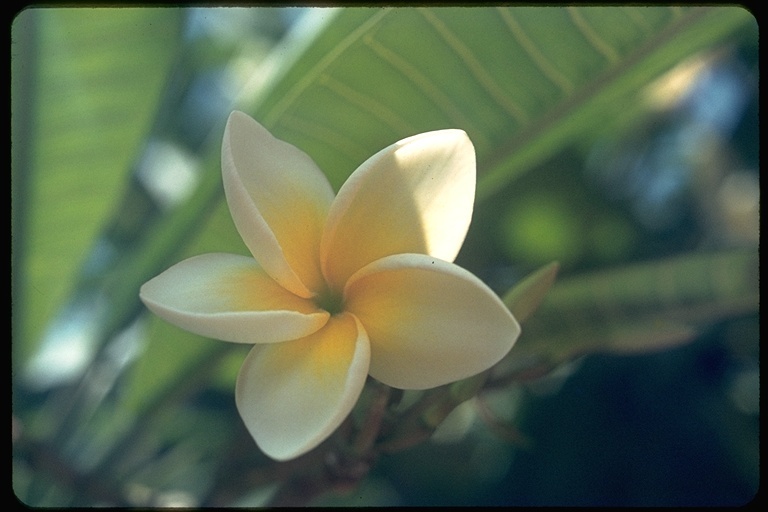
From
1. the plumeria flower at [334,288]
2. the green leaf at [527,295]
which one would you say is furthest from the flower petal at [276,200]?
the green leaf at [527,295]

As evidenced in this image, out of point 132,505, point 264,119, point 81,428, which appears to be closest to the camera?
point 264,119

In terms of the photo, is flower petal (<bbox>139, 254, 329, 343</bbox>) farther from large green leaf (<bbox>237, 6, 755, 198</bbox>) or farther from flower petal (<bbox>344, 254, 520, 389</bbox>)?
large green leaf (<bbox>237, 6, 755, 198</bbox>)

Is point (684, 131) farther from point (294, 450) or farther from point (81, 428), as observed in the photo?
point (81, 428)

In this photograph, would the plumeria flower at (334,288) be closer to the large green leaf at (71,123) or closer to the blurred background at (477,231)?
the blurred background at (477,231)

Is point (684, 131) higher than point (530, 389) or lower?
higher

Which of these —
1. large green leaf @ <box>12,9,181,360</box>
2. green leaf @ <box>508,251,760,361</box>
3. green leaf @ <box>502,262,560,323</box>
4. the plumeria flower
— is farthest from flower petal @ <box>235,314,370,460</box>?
large green leaf @ <box>12,9,181,360</box>

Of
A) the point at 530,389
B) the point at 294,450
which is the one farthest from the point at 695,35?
the point at 294,450

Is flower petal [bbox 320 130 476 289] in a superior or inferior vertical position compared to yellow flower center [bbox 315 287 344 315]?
superior

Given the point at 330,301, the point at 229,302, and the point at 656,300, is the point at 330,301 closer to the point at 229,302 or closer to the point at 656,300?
the point at 229,302
